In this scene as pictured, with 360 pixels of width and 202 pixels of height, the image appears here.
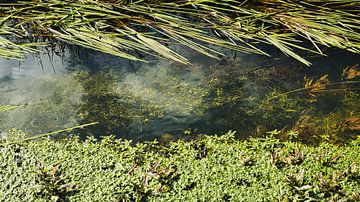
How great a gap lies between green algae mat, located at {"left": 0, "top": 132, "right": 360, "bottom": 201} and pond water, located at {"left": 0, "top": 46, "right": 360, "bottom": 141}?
103 mm

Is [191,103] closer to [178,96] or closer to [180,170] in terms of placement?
[178,96]

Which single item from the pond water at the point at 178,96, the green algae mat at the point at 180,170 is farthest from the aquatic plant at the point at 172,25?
the green algae mat at the point at 180,170

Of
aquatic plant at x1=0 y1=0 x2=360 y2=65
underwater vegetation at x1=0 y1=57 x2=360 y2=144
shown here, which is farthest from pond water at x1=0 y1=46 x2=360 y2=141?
aquatic plant at x1=0 y1=0 x2=360 y2=65

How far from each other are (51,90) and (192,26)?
37.3 inches

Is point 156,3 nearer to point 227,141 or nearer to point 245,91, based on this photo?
point 245,91

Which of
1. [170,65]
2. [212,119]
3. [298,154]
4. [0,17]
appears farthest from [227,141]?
[0,17]

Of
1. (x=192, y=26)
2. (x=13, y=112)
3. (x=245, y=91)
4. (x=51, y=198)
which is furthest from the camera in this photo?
(x=192, y=26)

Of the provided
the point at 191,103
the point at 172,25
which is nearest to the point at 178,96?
the point at 191,103

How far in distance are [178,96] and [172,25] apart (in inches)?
16.9

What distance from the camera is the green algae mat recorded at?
2135 millimetres

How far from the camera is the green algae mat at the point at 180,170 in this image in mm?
2135

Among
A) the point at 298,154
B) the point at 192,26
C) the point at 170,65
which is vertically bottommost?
the point at 298,154

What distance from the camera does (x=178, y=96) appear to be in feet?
8.67

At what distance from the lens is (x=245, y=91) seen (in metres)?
2.70
